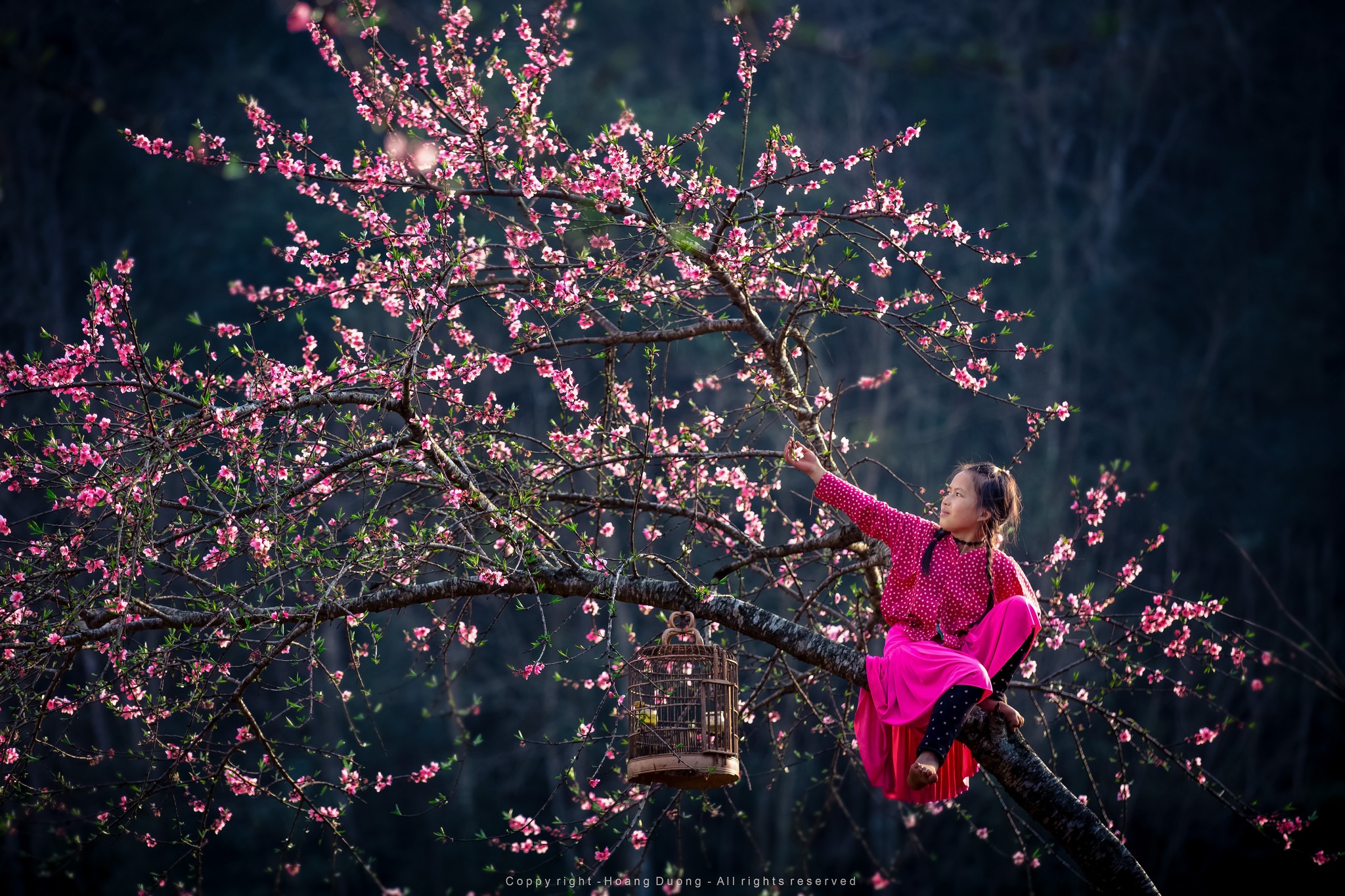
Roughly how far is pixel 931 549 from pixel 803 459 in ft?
1.43

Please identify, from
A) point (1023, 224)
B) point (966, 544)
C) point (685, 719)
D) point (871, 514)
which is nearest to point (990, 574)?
point (966, 544)

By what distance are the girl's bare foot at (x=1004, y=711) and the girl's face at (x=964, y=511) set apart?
1.63 feet

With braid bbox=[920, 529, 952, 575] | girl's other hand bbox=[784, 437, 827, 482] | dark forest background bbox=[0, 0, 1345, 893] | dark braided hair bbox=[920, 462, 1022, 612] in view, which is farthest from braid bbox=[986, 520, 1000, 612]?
dark forest background bbox=[0, 0, 1345, 893]

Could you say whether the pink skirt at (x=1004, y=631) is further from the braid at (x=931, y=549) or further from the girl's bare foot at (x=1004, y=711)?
the braid at (x=931, y=549)

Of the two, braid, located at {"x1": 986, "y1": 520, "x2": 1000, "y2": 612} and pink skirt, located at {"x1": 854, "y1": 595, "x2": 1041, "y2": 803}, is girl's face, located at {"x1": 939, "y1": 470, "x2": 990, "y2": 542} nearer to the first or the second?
braid, located at {"x1": 986, "y1": 520, "x2": 1000, "y2": 612}

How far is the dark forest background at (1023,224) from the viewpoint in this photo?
1302 cm

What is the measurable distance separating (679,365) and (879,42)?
21.5 feet

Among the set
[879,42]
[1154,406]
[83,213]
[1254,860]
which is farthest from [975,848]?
[83,213]

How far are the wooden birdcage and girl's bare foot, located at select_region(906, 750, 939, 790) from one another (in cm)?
53

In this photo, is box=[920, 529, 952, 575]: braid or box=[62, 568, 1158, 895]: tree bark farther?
box=[920, 529, 952, 575]: braid

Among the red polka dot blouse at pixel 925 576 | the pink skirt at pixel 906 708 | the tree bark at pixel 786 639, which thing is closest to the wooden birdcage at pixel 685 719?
the tree bark at pixel 786 639

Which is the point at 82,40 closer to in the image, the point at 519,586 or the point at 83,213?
the point at 83,213

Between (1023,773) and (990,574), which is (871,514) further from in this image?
(1023,773)

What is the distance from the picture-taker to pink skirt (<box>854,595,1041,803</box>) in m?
2.90
